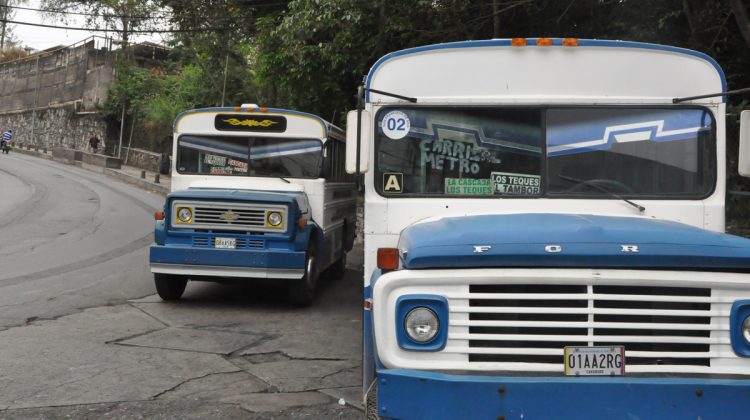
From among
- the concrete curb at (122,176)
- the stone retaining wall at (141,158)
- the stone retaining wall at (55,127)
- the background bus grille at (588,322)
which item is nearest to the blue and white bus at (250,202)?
the background bus grille at (588,322)

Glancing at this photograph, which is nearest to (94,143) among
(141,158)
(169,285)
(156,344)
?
(141,158)

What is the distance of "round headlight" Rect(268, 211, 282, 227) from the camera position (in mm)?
8672

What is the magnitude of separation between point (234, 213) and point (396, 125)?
4322 millimetres

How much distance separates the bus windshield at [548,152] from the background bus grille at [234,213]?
4.14 meters

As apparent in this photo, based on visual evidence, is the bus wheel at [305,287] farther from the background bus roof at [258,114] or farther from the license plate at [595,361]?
the license plate at [595,361]

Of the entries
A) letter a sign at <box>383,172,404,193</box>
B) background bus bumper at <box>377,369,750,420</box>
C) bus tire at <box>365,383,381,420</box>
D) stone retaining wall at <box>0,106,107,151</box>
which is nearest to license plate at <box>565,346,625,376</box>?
background bus bumper at <box>377,369,750,420</box>

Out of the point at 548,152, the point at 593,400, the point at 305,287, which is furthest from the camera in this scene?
the point at 305,287

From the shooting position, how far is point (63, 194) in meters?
24.5

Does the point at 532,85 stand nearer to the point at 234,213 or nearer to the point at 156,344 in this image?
the point at 156,344

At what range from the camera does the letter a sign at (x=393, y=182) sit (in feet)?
15.7

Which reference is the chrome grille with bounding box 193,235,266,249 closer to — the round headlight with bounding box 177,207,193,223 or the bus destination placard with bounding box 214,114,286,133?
the round headlight with bounding box 177,207,193,223

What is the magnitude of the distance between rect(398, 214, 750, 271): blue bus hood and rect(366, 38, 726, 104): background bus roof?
125 centimetres

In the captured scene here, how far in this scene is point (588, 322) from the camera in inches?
135

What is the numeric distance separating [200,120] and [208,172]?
0.72 metres
